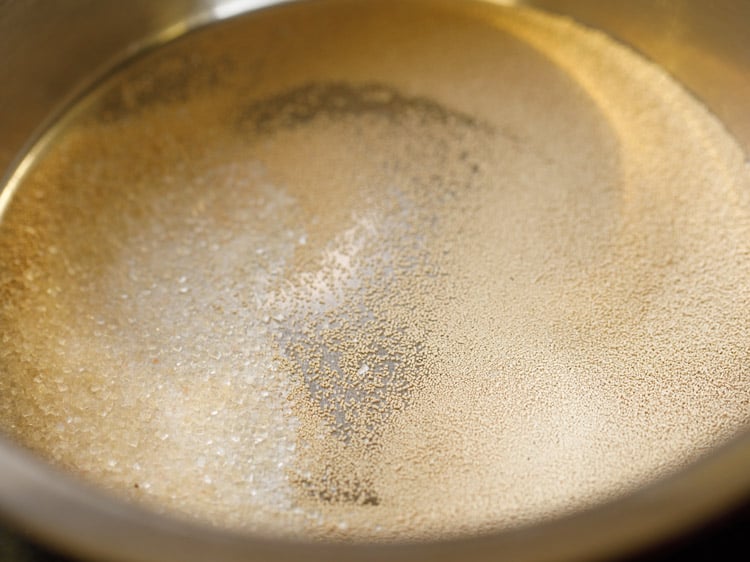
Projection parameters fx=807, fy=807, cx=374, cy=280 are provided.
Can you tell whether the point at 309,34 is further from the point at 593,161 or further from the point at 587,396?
the point at 587,396

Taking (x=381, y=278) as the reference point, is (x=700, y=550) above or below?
below

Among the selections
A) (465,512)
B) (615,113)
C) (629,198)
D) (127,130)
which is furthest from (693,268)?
(127,130)

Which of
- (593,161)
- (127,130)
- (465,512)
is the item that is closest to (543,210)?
(593,161)

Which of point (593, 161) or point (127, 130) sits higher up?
point (593, 161)

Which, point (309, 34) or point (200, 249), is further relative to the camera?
point (309, 34)

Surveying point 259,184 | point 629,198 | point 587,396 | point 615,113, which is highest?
point 615,113

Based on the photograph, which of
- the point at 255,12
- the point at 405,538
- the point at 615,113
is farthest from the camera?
the point at 255,12

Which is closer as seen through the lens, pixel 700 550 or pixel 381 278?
pixel 700 550

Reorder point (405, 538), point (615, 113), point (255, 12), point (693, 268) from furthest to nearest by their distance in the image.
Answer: point (255, 12)
point (615, 113)
point (693, 268)
point (405, 538)
